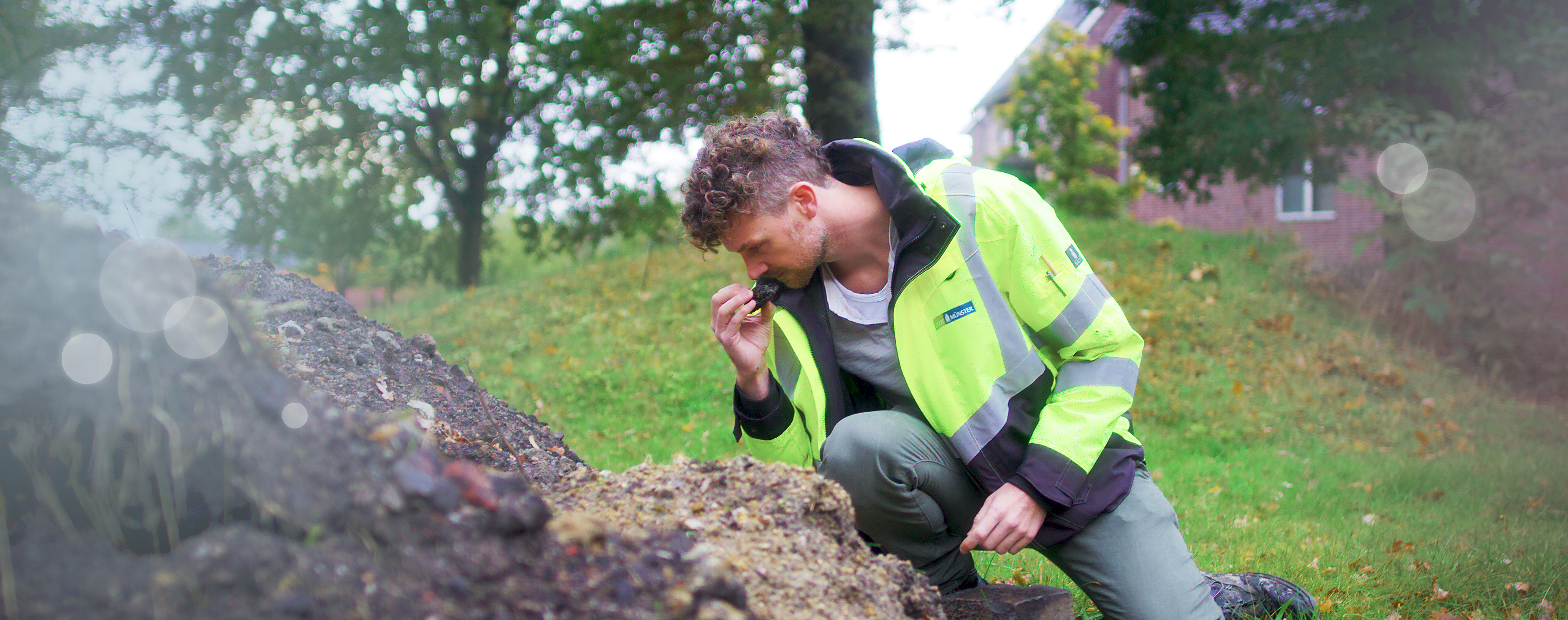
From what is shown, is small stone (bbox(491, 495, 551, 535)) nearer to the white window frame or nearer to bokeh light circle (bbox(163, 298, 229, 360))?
bokeh light circle (bbox(163, 298, 229, 360))

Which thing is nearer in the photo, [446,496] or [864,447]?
[446,496]

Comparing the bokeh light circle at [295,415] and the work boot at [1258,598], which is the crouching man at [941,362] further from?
the bokeh light circle at [295,415]

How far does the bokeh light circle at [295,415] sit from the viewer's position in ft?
3.78

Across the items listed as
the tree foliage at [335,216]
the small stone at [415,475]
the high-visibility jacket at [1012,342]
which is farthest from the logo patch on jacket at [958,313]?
the tree foliage at [335,216]

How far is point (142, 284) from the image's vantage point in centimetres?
116

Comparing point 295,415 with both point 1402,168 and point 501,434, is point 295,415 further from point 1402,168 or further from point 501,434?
point 1402,168

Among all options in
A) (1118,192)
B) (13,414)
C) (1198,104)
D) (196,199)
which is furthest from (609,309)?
(1118,192)

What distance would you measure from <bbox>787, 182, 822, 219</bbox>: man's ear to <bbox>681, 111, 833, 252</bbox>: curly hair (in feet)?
0.06

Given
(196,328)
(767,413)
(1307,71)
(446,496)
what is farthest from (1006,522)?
(1307,71)

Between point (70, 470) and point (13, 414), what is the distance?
4.2 inches

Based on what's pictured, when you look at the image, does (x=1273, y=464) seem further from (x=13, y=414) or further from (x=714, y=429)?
(x=13, y=414)

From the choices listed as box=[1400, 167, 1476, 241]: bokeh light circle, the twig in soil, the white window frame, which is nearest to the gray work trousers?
the twig in soil

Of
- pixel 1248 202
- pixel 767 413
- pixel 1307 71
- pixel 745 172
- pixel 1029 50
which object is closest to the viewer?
pixel 745 172

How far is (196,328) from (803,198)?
5.13ft
